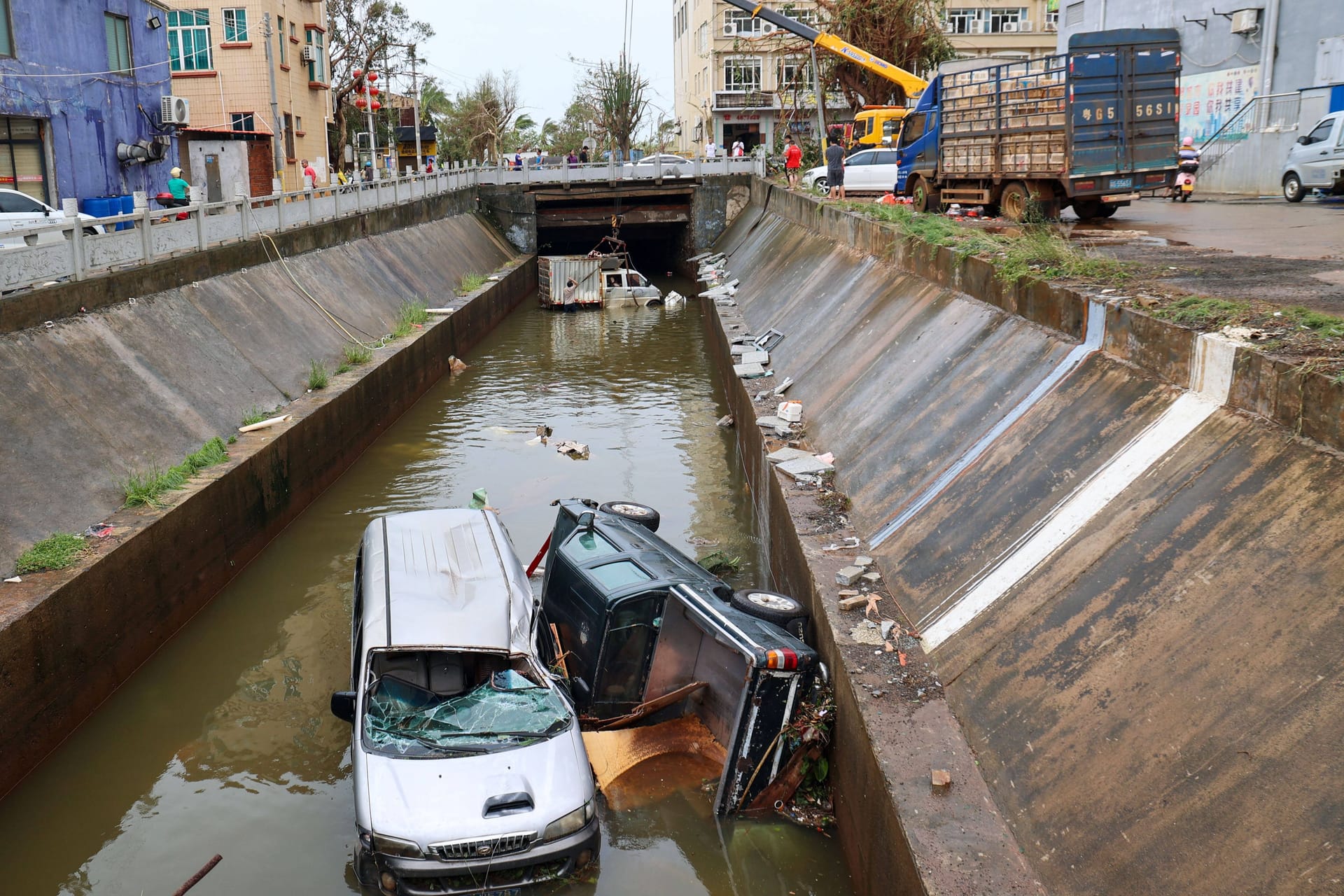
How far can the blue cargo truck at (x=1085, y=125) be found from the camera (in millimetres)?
16469

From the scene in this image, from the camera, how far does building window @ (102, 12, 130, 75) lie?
27.6 metres

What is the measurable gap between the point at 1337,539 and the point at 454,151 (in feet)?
239

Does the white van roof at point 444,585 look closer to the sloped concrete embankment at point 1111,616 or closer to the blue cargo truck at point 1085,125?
the sloped concrete embankment at point 1111,616

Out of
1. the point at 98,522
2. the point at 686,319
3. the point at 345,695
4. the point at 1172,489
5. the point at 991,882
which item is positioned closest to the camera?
the point at 991,882

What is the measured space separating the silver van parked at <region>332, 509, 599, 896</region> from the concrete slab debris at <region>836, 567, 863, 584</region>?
2.11 meters

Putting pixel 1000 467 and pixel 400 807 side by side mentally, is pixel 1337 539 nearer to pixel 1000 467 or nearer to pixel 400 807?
pixel 1000 467

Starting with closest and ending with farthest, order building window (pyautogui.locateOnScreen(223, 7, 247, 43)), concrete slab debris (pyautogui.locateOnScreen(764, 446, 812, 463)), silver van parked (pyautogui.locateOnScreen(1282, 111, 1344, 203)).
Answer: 1. concrete slab debris (pyautogui.locateOnScreen(764, 446, 812, 463))
2. silver van parked (pyautogui.locateOnScreen(1282, 111, 1344, 203))
3. building window (pyautogui.locateOnScreen(223, 7, 247, 43))

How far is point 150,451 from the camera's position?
10.8m

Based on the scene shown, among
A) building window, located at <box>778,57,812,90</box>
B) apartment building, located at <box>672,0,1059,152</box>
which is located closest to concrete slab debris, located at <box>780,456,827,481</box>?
building window, located at <box>778,57,812,90</box>

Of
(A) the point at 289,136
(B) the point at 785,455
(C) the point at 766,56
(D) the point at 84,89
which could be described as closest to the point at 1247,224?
(B) the point at 785,455

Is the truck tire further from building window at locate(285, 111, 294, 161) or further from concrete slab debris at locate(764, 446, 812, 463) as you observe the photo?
building window at locate(285, 111, 294, 161)

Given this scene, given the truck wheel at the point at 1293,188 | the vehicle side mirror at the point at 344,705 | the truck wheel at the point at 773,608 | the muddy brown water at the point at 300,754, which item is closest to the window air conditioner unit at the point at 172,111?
the muddy brown water at the point at 300,754

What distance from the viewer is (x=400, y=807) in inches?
237

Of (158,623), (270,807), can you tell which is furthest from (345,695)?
(158,623)
